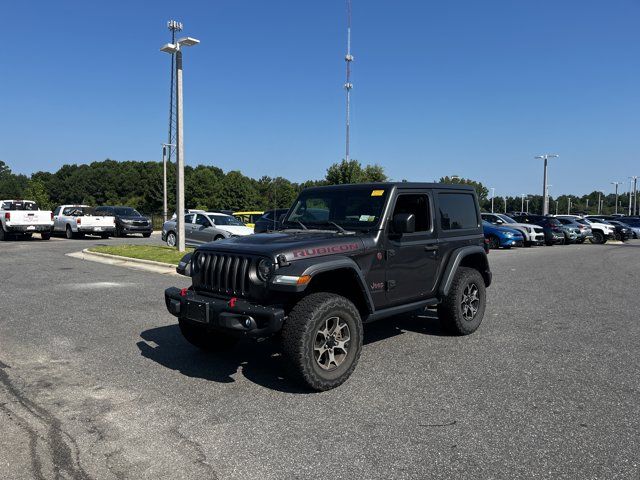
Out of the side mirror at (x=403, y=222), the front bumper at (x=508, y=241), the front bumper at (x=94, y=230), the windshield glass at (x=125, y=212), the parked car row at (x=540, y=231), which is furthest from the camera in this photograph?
the windshield glass at (x=125, y=212)

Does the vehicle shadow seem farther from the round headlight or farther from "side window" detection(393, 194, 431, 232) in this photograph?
"side window" detection(393, 194, 431, 232)

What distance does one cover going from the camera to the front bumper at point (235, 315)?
430 cm

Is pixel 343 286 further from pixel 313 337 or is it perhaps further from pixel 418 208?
pixel 418 208

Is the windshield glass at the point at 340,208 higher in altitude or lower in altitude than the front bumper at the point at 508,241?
higher

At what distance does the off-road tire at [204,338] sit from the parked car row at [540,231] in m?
18.7

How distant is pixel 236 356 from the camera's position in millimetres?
5660

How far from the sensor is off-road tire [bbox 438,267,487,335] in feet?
20.5

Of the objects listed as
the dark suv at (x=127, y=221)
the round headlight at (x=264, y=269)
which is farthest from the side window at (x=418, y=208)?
the dark suv at (x=127, y=221)

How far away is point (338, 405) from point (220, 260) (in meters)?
1.71

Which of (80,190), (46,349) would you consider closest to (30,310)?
(46,349)

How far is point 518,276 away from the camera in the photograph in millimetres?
12961

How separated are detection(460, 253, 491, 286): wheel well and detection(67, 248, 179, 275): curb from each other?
7.66 m

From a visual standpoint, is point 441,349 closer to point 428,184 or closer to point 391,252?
point 391,252

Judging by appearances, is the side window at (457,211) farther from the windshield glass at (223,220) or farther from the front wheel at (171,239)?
the front wheel at (171,239)
